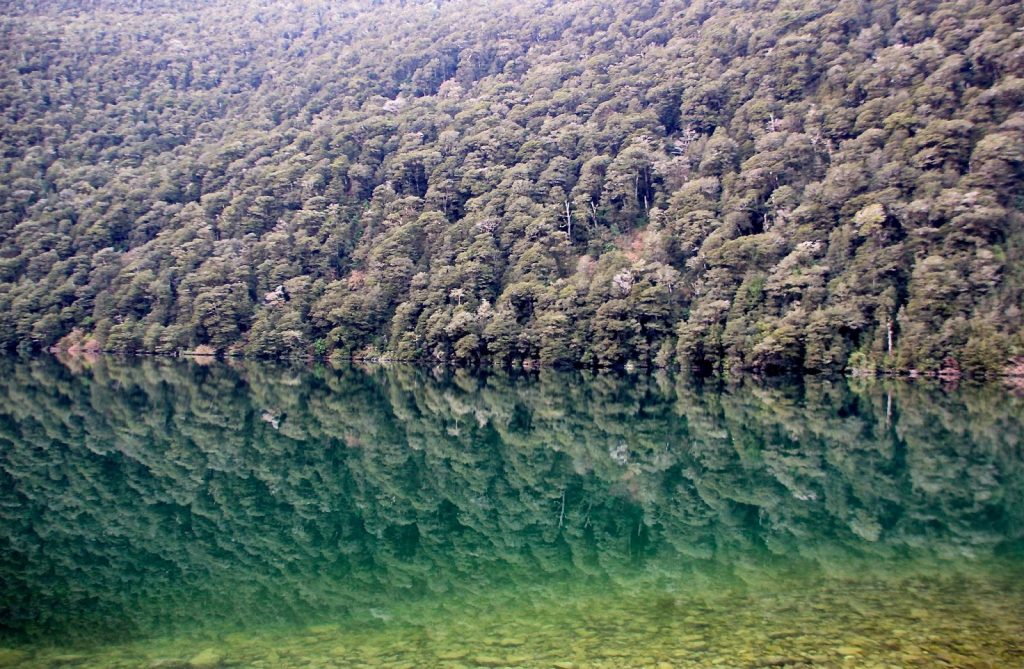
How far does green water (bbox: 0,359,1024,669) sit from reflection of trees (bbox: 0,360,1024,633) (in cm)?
12

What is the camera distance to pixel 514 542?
17.5 metres

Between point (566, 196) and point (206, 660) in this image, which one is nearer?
point (206, 660)

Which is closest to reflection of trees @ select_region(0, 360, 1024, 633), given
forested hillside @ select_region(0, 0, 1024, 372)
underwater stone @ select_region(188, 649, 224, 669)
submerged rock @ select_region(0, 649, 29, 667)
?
submerged rock @ select_region(0, 649, 29, 667)

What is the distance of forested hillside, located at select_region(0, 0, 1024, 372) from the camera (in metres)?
71.6

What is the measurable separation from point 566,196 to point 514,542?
101m

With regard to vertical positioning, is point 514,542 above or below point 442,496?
below

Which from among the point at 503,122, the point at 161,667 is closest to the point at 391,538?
the point at 161,667

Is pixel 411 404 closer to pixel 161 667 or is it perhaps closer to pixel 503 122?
pixel 161 667

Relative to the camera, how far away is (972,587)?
43.1 ft

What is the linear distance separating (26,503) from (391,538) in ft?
37.9

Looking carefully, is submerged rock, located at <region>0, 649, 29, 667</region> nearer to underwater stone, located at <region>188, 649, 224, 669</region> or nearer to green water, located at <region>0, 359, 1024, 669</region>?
green water, located at <region>0, 359, 1024, 669</region>

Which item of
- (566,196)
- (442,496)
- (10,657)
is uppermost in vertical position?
(566,196)

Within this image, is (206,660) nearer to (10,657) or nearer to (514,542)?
(10,657)

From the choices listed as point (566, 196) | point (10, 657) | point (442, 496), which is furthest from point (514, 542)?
point (566, 196)
